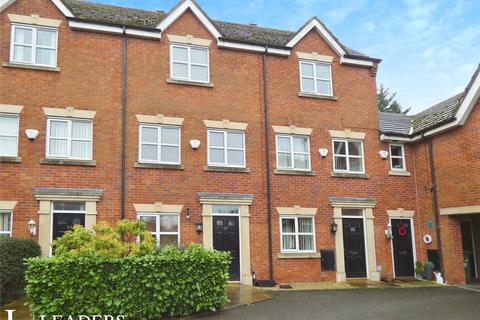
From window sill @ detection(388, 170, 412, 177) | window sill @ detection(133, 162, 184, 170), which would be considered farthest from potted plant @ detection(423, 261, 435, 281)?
window sill @ detection(133, 162, 184, 170)

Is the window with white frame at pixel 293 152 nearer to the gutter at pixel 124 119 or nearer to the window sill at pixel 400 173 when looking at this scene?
the window sill at pixel 400 173

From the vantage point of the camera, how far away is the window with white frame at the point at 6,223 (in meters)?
13.7

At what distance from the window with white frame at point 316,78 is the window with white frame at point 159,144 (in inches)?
216

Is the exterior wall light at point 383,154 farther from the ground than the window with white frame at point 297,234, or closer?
farther from the ground

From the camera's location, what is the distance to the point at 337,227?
670 inches

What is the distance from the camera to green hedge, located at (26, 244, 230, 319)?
366 inches

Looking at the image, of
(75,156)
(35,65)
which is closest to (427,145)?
(75,156)

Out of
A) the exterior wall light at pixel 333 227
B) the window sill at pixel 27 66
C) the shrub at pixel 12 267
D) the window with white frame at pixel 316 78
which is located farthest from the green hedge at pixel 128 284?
the window with white frame at pixel 316 78

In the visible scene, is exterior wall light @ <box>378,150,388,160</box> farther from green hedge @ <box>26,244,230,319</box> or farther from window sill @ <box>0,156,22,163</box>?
window sill @ <box>0,156,22,163</box>

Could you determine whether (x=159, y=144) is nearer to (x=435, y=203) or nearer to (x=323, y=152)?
(x=323, y=152)

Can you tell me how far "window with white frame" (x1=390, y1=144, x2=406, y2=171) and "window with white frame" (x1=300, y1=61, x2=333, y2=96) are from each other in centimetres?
355

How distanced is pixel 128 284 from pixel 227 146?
7.78 metres

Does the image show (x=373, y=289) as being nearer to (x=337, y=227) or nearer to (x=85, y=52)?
(x=337, y=227)

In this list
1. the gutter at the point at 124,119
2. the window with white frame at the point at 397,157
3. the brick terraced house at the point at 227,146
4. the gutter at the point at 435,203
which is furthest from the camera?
the window with white frame at the point at 397,157
